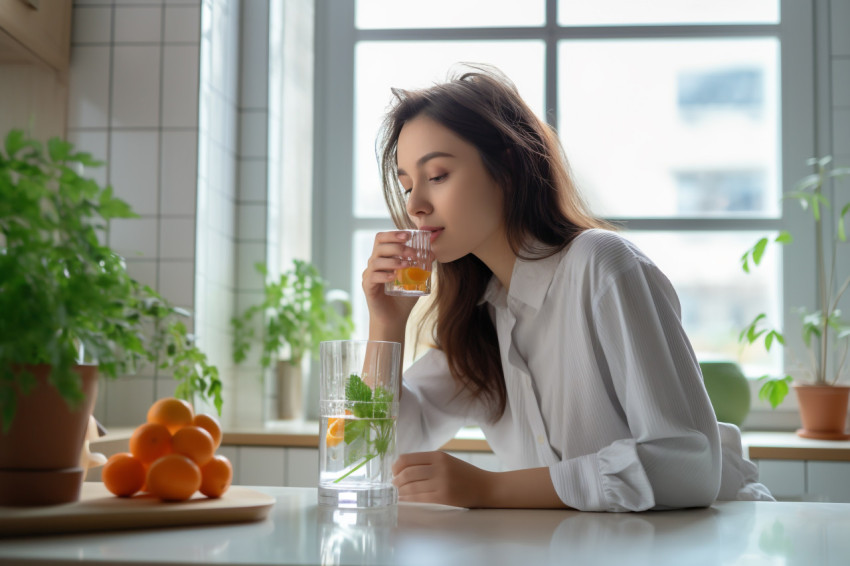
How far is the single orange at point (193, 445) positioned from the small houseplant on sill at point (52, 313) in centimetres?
8

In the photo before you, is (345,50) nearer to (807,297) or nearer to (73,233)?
(807,297)

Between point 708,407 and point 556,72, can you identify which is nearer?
point 708,407

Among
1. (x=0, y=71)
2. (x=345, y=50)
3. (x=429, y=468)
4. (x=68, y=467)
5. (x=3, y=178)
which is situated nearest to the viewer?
(x=3, y=178)

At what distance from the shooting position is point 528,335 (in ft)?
4.50

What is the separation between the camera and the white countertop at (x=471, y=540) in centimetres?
67

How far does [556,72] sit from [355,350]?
90.3 inches

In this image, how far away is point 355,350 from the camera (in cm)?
89

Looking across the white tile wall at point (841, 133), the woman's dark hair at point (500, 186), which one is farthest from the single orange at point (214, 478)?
the white tile wall at point (841, 133)


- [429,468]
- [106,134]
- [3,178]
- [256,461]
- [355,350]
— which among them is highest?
[106,134]

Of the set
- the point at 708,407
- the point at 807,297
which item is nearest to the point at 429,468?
the point at 708,407

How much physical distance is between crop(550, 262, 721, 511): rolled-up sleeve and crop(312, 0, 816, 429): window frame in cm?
179

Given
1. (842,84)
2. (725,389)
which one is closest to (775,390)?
(725,389)

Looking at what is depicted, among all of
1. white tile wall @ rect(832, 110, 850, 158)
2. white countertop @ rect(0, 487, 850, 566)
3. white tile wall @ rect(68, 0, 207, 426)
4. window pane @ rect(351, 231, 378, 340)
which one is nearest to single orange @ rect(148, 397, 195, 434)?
white countertop @ rect(0, 487, 850, 566)

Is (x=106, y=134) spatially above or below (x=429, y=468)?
above
